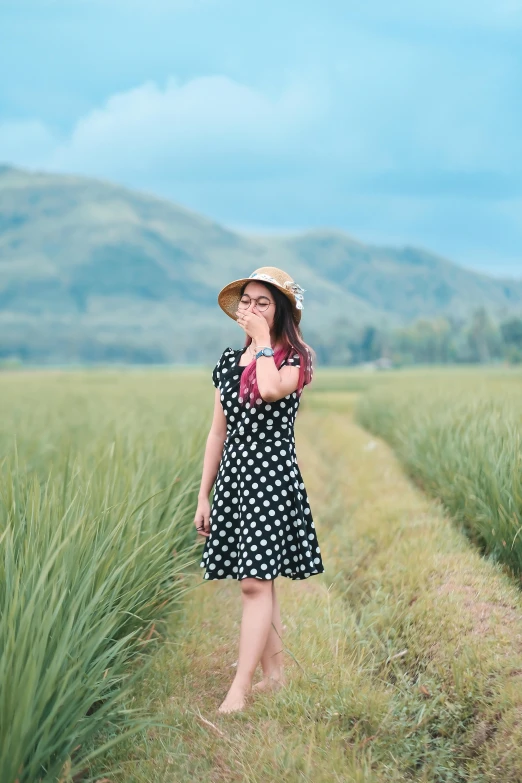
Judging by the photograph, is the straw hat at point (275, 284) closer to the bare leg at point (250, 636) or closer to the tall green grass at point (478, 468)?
the bare leg at point (250, 636)

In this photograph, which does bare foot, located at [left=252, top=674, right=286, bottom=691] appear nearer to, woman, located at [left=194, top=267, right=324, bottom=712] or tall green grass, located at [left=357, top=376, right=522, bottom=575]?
woman, located at [left=194, top=267, right=324, bottom=712]

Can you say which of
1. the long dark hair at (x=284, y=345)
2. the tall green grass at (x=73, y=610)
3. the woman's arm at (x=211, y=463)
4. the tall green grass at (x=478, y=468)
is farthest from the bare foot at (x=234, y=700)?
the tall green grass at (x=478, y=468)

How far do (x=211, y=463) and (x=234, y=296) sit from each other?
2.44 ft

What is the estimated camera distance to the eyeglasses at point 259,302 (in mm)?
3240

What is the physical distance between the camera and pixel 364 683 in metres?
3.32

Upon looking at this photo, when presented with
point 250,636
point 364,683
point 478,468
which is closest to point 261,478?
point 250,636

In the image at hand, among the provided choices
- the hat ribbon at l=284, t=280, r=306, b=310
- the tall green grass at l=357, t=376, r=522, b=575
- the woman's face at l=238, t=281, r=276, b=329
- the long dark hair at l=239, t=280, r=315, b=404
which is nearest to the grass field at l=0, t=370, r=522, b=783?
the tall green grass at l=357, t=376, r=522, b=575

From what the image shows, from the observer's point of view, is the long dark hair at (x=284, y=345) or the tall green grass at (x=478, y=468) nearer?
the long dark hair at (x=284, y=345)

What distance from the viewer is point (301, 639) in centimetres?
367

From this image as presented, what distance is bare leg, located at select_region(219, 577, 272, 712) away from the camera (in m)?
3.03

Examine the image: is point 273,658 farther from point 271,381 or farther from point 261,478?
point 271,381

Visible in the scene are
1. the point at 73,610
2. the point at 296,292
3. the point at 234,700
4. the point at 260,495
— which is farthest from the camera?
the point at 296,292

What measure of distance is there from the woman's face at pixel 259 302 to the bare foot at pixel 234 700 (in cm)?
147

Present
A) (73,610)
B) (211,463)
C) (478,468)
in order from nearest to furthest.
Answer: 1. (73,610)
2. (211,463)
3. (478,468)
